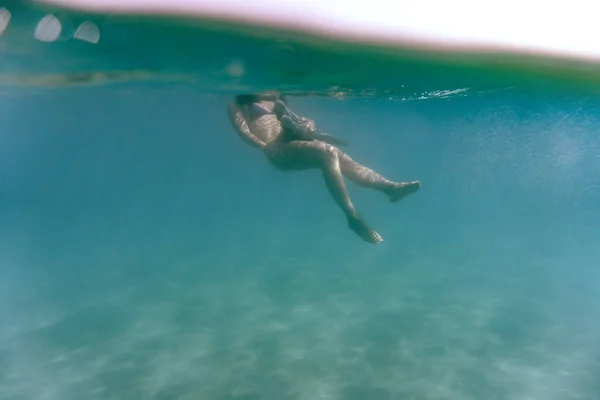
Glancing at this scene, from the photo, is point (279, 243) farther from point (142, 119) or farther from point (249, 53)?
point (142, 119)

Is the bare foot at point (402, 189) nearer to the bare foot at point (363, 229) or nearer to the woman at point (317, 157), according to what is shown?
the woman at point (317, 157)

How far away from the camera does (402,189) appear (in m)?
7.43

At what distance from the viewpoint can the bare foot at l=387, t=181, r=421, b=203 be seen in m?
7.28

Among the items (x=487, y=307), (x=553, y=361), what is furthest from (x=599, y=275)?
(x=553, y=361)

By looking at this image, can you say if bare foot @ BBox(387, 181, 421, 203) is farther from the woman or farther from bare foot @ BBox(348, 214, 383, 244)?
bare foot @ BBox(348, 214, 383, 244)

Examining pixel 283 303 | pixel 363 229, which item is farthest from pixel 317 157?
pixel 283 303

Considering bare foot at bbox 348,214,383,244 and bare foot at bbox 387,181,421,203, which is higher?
bare foot at bbox 387,181,421,203

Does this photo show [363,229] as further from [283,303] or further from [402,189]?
[283,303]

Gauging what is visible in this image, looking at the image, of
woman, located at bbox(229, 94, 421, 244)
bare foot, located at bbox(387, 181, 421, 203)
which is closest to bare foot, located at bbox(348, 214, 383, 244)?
woman, located at bbox(229, 94, 421, 244)

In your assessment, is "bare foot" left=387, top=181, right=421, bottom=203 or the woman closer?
"bare foot" left=387, top=181, right=421, bottom=203

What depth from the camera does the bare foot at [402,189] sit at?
728cm

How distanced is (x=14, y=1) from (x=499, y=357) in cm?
1161

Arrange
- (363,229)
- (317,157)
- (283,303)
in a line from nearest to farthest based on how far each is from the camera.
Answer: (363,229)
(317,157)
(283,303)

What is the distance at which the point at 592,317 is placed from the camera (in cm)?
1363
